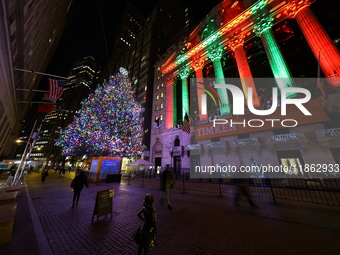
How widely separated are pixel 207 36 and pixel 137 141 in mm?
23837

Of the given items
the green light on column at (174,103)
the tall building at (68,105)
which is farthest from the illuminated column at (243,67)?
the tall building at (68,105)

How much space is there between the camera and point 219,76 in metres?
22.0

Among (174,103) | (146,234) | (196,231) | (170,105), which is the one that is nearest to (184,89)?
(174,103)

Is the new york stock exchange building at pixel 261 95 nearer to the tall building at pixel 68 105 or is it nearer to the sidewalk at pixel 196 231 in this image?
the sidewalk at pixel 196 231

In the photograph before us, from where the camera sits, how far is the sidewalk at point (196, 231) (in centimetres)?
334

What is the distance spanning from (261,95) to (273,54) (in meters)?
5.82

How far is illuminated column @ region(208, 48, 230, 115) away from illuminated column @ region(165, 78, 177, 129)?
31.9 feet

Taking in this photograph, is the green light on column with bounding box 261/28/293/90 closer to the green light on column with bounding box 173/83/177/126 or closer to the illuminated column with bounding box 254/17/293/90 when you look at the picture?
the illuminated column with bounding box 254/17/293/90

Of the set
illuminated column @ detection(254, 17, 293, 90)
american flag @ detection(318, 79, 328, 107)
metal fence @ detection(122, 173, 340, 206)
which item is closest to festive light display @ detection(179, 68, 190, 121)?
illuminated column @ detection(254, 17, 293, 90)

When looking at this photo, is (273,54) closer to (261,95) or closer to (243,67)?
(243,67)

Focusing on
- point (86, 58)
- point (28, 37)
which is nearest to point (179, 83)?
point (28, 37)

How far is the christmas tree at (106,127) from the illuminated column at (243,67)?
17.4m

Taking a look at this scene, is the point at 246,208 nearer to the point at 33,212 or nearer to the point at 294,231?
the point at 294,231

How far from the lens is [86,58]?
327 ft
